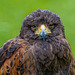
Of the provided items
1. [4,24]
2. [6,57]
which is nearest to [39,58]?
[6,57]

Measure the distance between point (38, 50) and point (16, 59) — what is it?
1.32 ft

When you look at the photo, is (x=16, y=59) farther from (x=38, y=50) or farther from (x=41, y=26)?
(x=41, y=26)

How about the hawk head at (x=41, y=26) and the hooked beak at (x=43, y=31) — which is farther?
the hawk head at (x=41, y=26)

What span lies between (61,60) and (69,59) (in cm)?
17

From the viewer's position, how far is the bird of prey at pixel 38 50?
19.8 feet

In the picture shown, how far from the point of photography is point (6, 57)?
613 cm

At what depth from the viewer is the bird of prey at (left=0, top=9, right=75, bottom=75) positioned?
6.04 meters

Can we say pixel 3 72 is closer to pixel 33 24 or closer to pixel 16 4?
pixel 33 24

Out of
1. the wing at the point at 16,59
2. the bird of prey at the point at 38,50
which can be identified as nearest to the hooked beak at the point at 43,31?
the bird of prey at the point at 38,50

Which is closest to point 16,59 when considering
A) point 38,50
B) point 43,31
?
point 38,50

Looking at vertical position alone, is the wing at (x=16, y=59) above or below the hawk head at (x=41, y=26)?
below

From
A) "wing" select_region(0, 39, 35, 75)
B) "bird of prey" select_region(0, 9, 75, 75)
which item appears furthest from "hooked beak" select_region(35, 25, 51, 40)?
"wing" select_region(0, 39, 35, 75)

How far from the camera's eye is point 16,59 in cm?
607

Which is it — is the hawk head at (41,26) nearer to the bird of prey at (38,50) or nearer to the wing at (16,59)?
the bird of prey at (38,50)
